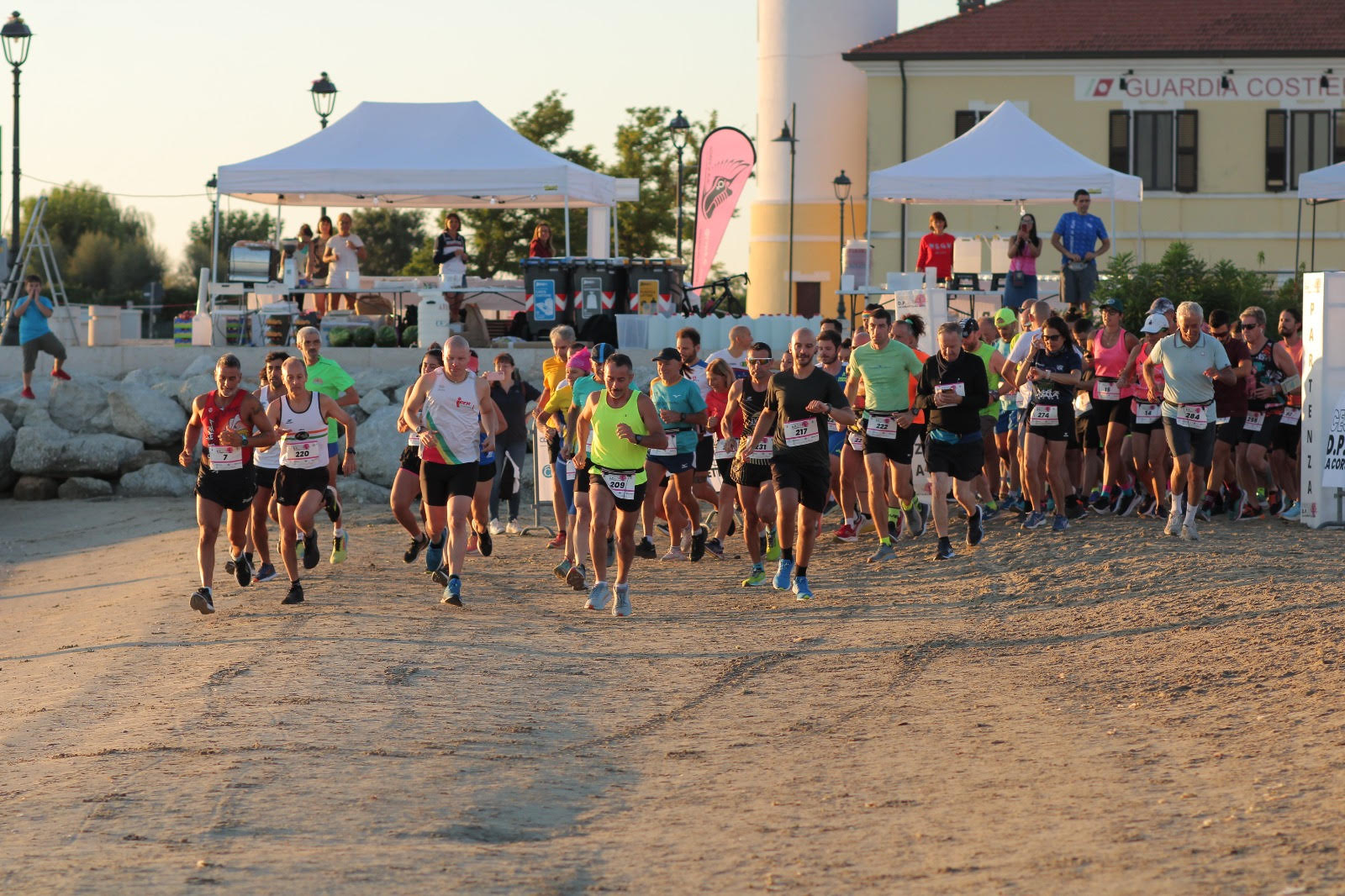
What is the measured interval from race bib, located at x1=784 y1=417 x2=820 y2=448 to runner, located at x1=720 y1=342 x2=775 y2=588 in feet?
1.16

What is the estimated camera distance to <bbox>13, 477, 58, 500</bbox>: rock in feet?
76.1

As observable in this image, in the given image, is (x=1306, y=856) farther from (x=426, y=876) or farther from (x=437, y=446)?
(x=437, y=446)

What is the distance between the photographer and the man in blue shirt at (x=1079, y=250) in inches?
768

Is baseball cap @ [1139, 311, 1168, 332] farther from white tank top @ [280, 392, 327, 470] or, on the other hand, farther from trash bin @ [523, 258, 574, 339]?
trash bin @ [523, 258, 574, 339]

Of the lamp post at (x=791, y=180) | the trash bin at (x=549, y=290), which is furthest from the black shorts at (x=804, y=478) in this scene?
the lamp post at (x=791, y=180)

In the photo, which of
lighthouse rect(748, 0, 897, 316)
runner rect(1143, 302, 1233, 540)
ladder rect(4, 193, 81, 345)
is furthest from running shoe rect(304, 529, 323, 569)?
lighthouse rect(748, 0, 897, 316)

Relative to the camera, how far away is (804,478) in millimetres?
11992

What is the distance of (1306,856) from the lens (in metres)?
5.87

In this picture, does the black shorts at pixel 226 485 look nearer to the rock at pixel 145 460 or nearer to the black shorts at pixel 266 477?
the black shorts at pixel 266 477

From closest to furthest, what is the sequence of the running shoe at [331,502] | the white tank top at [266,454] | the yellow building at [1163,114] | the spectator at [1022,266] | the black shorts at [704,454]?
the white tank top at [266,454], the running shoe at [331,502], the black shorts at [704,454], the spectator at [1022,266], the yellow building at [1163,114]

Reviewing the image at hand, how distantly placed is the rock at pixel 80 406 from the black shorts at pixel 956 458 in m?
13.7

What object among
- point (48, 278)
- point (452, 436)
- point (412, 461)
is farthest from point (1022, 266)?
point (48, 278)

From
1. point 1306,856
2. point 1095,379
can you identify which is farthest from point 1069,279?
point 1306,856

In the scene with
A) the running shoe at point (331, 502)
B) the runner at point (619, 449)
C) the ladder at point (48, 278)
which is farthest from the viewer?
the ladder at point (48, 278)
